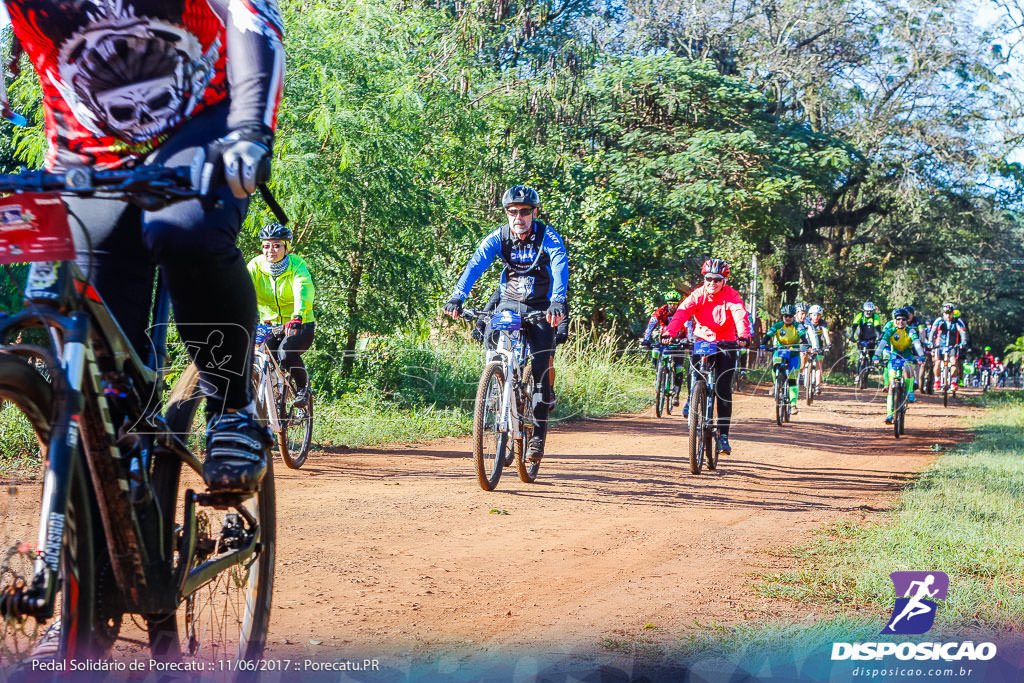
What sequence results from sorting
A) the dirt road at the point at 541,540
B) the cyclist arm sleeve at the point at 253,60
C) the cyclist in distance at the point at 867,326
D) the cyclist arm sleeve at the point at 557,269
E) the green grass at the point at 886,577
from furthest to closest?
the cyclist in distance at the point at 867,326 → the cyclist arm sleeve at the point at 557,269 → the dirt road at the point at 541,540 → the green grass at the point at 886,577 → the cyclist arm sleeve at the point at 253,60

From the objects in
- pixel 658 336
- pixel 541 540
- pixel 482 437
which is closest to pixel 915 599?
pixel 541 540

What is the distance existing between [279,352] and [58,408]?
6.72m

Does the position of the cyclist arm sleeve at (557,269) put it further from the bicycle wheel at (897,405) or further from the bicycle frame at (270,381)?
the bicycle wheel at (897,405)

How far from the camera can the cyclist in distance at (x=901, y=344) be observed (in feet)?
47.1

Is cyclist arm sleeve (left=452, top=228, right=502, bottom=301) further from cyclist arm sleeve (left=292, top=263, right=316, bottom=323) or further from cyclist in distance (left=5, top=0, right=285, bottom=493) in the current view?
cyclist in distance (left=5, top=0, right=285, bottom=493)

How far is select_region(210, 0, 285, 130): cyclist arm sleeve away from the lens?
2289 millimetres

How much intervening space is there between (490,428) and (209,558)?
16.4 feet

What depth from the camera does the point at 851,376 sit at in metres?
34.8

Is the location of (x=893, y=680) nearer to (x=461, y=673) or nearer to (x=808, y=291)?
(x=461, y=673)

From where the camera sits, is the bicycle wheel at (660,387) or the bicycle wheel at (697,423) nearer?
the bicycle wheel at (697,423)

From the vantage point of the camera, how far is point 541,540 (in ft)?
19.2

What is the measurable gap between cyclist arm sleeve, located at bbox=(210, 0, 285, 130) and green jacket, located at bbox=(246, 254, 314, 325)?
20.3 feet

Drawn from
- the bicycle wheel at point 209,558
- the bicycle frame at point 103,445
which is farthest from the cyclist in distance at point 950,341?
the bicycle frame at point 103,445

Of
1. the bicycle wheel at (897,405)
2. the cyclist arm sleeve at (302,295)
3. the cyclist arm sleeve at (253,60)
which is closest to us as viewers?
the cyclist arm sleeve at (253,60)
